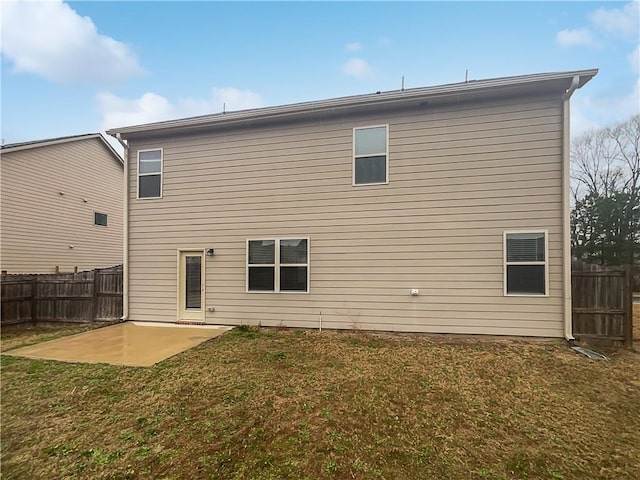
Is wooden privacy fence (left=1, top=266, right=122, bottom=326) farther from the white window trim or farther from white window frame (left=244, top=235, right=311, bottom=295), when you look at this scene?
the white window trim

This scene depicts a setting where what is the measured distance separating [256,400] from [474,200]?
5.38 meters

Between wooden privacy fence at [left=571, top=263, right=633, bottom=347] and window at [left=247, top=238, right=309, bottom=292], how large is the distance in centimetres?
531

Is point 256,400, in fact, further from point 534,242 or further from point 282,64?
point 282,64

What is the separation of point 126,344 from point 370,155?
6.29 m

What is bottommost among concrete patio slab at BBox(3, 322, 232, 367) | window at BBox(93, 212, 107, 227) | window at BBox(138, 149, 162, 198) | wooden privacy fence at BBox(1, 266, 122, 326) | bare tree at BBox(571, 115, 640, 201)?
concrete patio slab at BBox(3, 322, 232, 367)

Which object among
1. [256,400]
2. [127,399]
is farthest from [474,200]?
[127,399]

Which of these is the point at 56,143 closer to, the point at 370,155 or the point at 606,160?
the point at 370,155

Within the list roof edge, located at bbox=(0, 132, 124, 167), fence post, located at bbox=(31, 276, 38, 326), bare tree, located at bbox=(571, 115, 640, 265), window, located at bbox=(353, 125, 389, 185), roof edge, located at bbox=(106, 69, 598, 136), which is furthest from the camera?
bare tree, located at bbox=(571, 115, 640, 265)

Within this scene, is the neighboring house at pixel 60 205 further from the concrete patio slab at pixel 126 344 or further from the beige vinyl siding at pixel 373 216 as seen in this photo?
the concrete patio slab at pixel 126 344

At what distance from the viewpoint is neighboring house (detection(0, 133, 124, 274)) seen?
999 centimetres

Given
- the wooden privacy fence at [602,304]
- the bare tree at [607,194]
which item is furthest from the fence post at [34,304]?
the bare tree at [607,194]

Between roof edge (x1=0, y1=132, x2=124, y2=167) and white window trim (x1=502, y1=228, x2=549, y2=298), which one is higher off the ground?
roof edge (x1=0, y1=132, x2=124, y2=167)

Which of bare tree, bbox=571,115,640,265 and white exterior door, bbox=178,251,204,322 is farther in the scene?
bare tree, bbox=571,115,640,265

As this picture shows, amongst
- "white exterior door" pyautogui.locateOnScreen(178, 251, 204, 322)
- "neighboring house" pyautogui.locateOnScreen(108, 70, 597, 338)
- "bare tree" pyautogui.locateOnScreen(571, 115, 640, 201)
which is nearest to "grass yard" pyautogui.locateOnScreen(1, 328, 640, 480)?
"neighboring house" pyautogui.locateOnScreen(108, 70, 597, 338)
